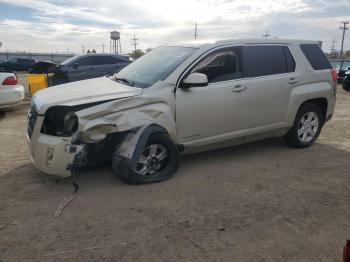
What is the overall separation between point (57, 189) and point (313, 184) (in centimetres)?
312

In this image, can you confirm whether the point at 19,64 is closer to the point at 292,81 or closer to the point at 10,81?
the point at 10,81

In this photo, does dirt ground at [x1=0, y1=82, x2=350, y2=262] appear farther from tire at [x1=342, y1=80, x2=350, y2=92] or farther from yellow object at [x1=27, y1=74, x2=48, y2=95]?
tire at [x1=342, y1=80, x2=350, y2=92]

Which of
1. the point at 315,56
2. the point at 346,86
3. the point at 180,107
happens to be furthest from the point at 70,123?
the point at 346,86

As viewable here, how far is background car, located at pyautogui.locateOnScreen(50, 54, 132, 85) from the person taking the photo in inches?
538

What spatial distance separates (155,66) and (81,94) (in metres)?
1.23

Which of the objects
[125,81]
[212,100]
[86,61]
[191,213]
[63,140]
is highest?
[86,61]

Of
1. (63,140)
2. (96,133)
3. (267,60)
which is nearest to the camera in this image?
(63,140)

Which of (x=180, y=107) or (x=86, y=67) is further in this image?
(x=86, y=67)

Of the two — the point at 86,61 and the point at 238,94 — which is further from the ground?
the point at 86,61

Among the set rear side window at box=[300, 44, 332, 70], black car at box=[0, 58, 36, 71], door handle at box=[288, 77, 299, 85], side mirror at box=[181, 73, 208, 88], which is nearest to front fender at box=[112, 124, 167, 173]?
side mirror at box=[181, 73, 208, 88]

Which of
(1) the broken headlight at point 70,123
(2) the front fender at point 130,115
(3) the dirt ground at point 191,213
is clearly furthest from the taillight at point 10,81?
(2) the front fender at point 130,115

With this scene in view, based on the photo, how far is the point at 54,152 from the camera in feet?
14.6

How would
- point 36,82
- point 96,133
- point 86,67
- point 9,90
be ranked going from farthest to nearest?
point 86,67, point 36,82, point 9,90, point 96,133

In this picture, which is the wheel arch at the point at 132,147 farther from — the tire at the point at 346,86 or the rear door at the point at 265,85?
the tire at the point at 346,86
